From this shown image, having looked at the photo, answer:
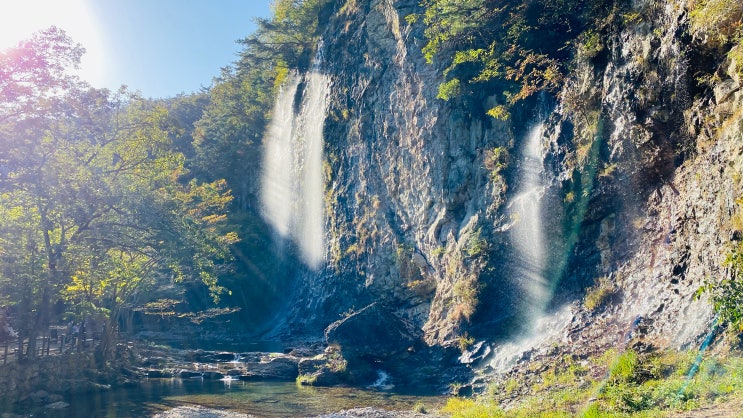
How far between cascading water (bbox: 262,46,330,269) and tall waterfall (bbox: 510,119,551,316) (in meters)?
20.3

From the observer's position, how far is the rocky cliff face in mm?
13498

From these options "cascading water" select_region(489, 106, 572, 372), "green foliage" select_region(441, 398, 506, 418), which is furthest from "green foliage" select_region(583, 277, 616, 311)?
"green foliage" select_region(441, 398, 506, 418)

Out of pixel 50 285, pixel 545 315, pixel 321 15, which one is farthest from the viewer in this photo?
pixel 321 15

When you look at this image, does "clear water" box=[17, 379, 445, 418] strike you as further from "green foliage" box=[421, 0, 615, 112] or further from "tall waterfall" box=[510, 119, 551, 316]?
"green foliage" box=[421, 0, 615, 112]

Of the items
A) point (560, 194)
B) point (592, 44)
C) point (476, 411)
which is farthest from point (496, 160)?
point (476, 411)

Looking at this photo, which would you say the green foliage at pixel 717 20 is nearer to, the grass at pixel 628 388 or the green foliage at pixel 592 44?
the green foliage at pixel 592 44

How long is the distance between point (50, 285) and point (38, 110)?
21.5 feet

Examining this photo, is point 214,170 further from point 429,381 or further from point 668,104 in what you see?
point 668,104

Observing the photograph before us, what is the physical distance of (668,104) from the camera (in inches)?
602

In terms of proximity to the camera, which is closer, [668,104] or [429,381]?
[668,104]

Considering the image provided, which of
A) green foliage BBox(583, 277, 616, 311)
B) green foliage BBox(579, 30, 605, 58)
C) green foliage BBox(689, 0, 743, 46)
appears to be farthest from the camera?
green foliage BBox(579, 30, 605, 58)

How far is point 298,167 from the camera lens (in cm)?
4447

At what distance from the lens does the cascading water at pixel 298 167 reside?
40.0 m

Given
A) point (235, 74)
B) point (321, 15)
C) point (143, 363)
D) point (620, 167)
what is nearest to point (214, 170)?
point (235, 74)
